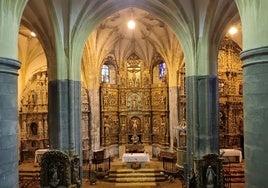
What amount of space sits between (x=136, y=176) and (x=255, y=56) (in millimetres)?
12084

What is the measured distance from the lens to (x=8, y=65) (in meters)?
6.66

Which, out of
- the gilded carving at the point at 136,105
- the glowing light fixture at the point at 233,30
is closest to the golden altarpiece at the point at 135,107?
the gilded carving at the point at 136,105

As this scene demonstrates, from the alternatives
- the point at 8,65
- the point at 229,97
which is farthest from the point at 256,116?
the point at 229,97

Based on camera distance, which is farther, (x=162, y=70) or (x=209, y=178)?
(x=162, y=70)

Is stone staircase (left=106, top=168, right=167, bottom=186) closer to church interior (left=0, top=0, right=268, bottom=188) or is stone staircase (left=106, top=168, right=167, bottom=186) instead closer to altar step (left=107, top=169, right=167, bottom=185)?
altar step (left=107, top=169, right=167, bottom=185)

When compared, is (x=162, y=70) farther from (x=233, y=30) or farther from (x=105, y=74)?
(x=233, y=30)

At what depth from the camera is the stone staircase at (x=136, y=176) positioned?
16328 mm

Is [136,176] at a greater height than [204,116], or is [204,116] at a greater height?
[204,116]

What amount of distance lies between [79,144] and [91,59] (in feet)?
27.2

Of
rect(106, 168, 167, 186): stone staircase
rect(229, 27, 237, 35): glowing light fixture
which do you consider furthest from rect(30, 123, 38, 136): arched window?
rect(229, 27, 237, 35): glowing light fixture

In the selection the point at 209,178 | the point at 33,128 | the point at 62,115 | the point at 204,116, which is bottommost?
the point at 209,178

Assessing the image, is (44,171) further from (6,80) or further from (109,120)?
(109,120)

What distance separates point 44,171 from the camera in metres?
11.0

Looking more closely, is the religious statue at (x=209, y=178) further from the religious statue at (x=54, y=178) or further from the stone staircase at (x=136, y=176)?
the stone staircase at (x=136, y=176)
